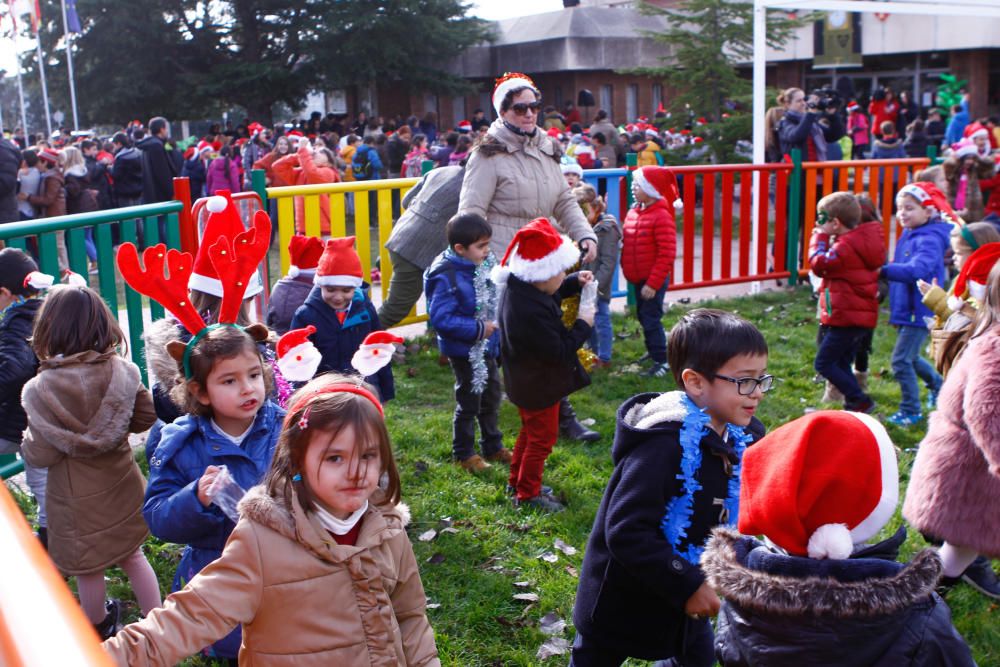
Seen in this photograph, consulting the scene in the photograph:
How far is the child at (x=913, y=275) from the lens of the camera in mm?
6258

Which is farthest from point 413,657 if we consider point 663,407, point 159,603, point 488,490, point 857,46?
point 857,46

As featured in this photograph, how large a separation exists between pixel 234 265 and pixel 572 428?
317cm

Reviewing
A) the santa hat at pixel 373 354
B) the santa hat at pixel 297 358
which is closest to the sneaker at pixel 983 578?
the santa hat at pixel 373 354

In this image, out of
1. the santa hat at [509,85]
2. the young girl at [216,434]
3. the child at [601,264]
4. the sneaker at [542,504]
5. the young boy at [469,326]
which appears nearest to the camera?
the young girl at [216,434]

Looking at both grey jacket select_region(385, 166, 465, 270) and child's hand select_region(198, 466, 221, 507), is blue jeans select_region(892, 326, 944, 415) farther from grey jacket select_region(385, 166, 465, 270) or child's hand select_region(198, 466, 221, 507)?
child's hand select_region(198, 466, 221, 507)

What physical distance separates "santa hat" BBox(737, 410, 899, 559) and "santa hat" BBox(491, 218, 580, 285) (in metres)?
2.33

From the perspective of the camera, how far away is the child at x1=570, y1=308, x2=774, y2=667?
281 centimetres

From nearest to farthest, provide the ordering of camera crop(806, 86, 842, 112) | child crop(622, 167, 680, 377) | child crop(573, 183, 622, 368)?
child crop(622, 167, 680, 377) < child crop(573, 183, 622, 368) < camera crop(806, 86, 842, 112)

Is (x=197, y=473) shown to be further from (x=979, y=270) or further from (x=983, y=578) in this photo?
(x=979, y=270)

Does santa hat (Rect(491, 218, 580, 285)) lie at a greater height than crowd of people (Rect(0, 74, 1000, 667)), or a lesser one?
greater

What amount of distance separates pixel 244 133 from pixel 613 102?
13.3 m

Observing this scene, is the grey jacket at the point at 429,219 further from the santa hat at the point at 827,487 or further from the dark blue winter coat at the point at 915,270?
the santa hat at the point at 827,487

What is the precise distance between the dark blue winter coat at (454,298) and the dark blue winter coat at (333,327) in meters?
0.57

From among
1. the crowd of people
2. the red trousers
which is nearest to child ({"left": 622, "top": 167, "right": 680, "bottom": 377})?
the crowd of people
